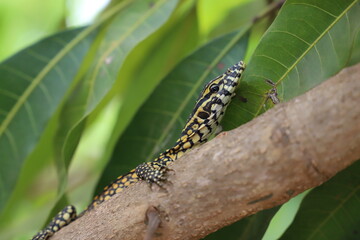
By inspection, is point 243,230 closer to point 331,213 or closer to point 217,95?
point 331,213

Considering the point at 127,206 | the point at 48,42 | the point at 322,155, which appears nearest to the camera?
the point at 322,155

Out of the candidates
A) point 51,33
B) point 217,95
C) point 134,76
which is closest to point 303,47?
point 217,95

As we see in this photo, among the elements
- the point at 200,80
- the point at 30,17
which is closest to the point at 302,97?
the point at 200,80

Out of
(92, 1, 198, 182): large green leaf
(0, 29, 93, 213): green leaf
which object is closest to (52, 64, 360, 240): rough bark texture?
(0, 29, 93, 213): green leaf

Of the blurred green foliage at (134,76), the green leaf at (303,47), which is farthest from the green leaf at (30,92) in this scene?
the green leaf at (303,47)

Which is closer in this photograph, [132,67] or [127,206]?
[127,206]

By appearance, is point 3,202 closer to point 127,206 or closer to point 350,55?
point 127,206
